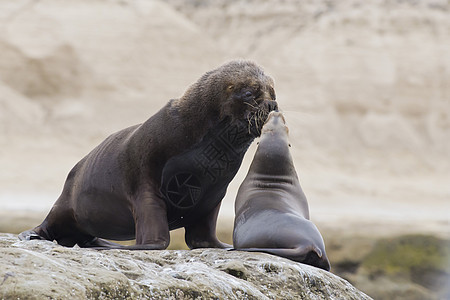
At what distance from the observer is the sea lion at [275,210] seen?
18.0 ft

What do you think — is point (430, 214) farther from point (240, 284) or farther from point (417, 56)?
point (240, 284)

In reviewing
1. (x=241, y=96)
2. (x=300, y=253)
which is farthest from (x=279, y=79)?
(x=300, y=253)

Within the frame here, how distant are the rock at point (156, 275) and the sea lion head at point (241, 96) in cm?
115

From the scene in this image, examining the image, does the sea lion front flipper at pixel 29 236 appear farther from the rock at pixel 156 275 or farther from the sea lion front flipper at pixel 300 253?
the sea lion front flipper at pixel 300 253

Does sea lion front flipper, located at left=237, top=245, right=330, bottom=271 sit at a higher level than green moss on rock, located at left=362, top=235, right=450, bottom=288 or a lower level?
higher

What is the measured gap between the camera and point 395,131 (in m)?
32.6

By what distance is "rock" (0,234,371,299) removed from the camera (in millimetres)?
3863

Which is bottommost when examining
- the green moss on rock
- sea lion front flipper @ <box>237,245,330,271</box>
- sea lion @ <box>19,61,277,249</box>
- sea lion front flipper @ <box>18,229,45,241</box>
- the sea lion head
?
the green moss on rock

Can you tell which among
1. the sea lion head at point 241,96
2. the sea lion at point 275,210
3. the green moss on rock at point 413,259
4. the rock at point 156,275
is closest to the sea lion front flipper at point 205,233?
the sea lion at point 275,210

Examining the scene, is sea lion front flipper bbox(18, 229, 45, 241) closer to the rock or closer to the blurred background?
the rock

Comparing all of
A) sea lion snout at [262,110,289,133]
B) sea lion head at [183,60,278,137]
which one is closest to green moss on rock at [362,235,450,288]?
sea lion snout at [262,110,289,133]

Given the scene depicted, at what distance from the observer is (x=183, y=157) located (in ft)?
19.9

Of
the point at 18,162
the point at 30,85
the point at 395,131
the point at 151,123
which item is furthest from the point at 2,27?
the point at 151,123

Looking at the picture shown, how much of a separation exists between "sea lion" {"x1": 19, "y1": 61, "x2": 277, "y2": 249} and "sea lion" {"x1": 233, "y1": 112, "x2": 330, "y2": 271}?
17 cm
